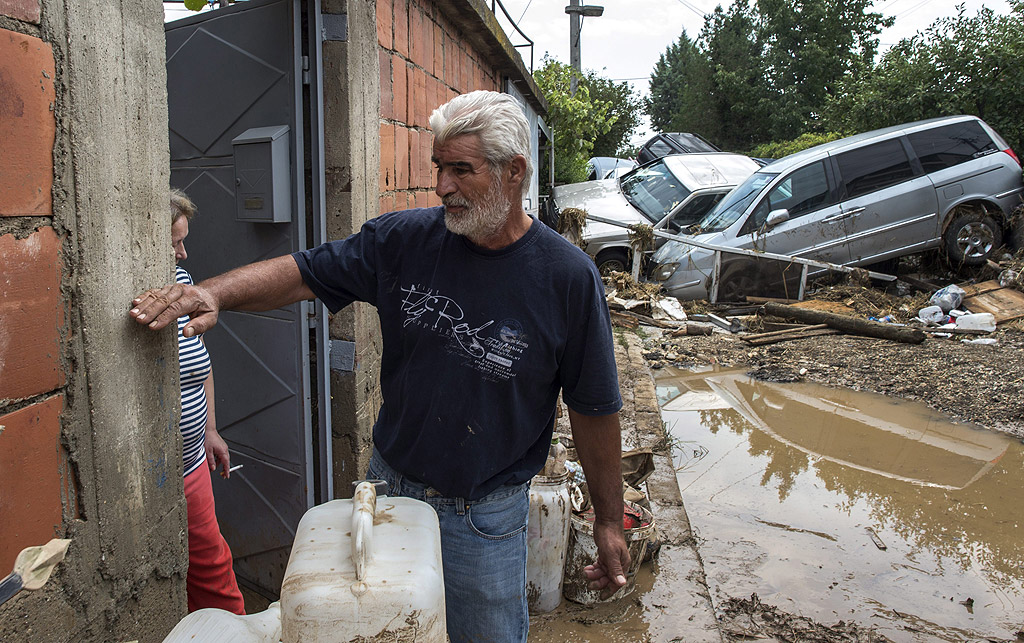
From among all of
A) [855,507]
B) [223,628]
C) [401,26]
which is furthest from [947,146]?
[223,628]

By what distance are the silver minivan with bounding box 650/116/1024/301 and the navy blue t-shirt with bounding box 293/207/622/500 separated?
7786mm

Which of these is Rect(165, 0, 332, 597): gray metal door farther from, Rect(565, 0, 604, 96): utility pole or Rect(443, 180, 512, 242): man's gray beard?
Rect(565, 0, 604, 96): utility pole

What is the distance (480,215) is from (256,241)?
4.98 ft

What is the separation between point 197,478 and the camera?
2.56 meters

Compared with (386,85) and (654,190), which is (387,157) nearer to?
(386,85)

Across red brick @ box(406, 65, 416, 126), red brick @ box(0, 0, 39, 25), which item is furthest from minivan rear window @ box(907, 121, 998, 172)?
red brick @ box(0, 0, 39, 25)

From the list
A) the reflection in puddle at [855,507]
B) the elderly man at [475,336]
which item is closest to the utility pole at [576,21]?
the reflection in puddle at [855,507]

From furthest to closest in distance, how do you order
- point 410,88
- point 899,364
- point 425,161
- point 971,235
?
point 971,235
point 899,364
point 425,161
point 410,88

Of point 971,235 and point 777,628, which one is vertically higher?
point 971,235

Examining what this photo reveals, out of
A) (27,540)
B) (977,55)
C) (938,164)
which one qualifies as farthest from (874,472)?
(977,55)

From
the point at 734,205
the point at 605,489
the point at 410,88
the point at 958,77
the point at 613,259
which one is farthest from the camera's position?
the point at 958,77

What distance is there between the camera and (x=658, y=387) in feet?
23.7

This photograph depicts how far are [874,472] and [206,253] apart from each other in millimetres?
4541

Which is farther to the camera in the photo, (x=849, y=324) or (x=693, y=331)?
(x=693, y=331)
